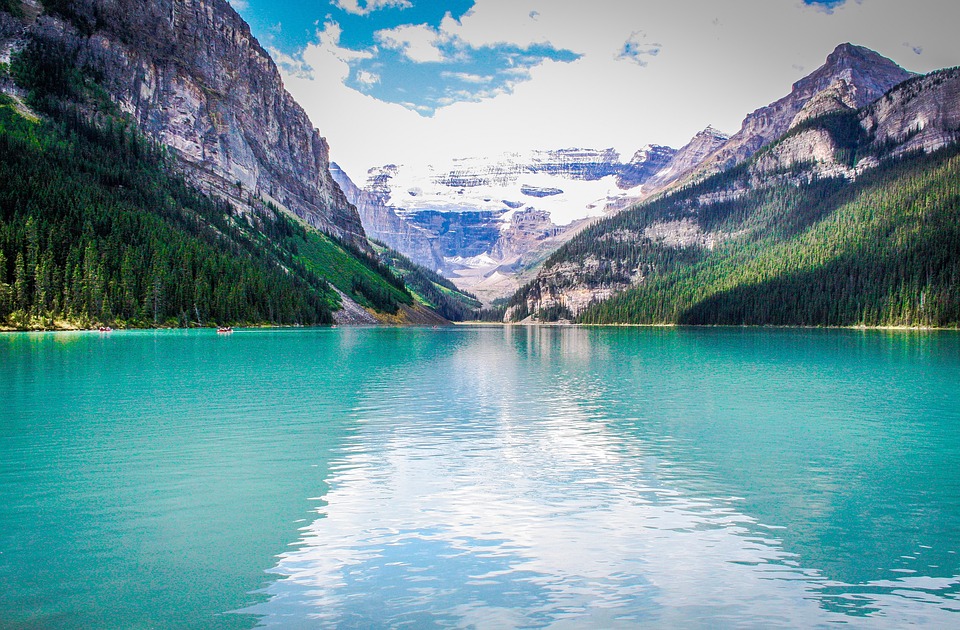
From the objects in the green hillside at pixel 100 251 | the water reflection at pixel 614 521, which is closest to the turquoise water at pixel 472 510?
the water reflection at pixel 614 521

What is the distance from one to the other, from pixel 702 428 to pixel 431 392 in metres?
20.2

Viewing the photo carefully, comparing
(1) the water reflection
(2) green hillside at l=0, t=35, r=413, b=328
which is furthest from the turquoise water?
(2) green hillside at l=0, t=35, r=413, b=328

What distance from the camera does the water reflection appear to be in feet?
40.5

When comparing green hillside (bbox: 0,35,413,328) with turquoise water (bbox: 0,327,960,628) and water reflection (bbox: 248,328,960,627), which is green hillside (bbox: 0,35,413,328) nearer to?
turquoise water (bbox: 0,327,960,628)

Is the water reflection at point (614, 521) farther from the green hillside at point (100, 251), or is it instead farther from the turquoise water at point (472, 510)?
the green hillside at point (100, 251)

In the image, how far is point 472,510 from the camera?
18812 mm

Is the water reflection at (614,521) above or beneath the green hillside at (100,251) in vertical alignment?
beneath

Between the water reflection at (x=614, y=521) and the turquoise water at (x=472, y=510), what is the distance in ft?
0.27

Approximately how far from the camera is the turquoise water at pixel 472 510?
1239 centimetres

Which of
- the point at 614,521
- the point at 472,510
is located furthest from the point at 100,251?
the point at 614,521

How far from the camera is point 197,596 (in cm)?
1267

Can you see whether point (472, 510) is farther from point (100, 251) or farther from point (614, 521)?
point (100, 251)

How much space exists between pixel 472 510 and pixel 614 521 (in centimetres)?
408

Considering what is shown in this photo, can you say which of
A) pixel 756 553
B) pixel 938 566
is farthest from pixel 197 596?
pixel 938 566
